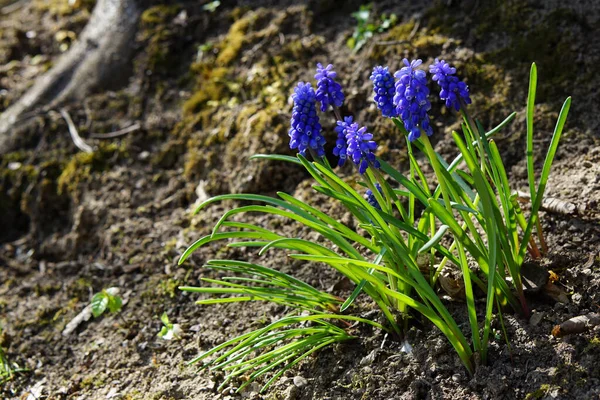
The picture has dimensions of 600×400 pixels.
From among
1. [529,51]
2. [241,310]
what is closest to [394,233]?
[241,310]

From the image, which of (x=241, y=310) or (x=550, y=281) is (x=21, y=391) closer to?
(x=241, y=310)

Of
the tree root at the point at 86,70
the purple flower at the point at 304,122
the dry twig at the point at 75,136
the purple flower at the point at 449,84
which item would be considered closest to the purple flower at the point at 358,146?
the purple flower at the point at 304,122

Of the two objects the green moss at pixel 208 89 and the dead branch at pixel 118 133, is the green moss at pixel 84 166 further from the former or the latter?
the green moss at pixel 208 89

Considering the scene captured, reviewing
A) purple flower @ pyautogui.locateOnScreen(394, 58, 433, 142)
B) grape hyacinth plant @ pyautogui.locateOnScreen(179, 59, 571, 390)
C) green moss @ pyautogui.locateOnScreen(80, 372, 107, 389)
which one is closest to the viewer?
purple flower @ pyautogui.locateOnScreen(394, 58, 433, 142)

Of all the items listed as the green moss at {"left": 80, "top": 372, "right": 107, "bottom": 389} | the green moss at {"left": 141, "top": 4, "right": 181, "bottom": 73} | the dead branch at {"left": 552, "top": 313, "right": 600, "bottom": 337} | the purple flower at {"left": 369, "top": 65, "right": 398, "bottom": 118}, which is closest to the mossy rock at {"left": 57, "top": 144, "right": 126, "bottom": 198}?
the green moss at {"left": 141, "top": 4, "right": 181, "bottom": 73}

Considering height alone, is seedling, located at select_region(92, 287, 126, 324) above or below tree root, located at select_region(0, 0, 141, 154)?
below

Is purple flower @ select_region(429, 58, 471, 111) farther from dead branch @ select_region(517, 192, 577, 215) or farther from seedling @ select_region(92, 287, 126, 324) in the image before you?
seedling @ select_region(92, 287, 126, 324)

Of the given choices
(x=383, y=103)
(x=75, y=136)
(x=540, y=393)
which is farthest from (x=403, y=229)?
(x=75, y=136)
